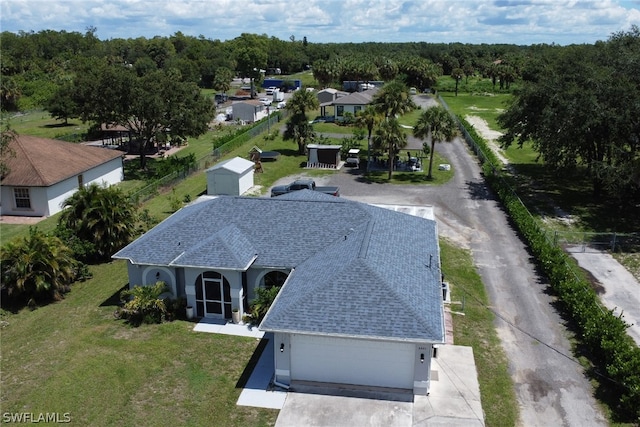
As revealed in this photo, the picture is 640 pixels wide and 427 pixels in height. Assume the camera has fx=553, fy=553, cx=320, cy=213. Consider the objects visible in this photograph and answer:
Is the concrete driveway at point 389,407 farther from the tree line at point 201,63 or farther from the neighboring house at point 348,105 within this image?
the tree line at point 201,63

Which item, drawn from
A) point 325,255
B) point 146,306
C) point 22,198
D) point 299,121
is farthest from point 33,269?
point 299,121

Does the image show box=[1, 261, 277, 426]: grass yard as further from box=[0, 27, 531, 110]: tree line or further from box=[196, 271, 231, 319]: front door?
box=[0, 27, 531, 110]: tree line

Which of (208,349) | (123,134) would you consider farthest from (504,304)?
(123,134)

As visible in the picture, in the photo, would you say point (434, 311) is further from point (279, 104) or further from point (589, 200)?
point (279, 104)

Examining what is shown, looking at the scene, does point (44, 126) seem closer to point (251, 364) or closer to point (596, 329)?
point (251, 364)

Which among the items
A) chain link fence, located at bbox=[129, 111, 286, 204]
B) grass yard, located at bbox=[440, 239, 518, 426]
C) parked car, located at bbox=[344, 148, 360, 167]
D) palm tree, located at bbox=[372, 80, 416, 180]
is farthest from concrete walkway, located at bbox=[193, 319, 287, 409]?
parked car, located at bbox=[344, 148, 360, 167]

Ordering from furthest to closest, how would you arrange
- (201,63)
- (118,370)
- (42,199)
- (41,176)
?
(201,63), (42,199), (41,176), (118,370)
